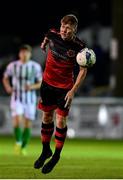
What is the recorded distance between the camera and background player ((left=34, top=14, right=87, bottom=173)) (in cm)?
1284

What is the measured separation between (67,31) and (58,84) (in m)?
0.82

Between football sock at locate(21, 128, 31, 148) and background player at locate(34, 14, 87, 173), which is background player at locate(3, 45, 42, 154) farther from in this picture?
background player at locate(34, 14, 87, 173)

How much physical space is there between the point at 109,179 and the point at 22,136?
20.5ft

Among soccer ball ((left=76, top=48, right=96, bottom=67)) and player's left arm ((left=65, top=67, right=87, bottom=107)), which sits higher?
soccer ball ((left=76, top=48, right=96, bottom=67))

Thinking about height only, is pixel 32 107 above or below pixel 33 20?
above

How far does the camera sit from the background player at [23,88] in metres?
18.5

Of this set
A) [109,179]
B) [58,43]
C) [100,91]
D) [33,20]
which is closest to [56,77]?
[58,43]

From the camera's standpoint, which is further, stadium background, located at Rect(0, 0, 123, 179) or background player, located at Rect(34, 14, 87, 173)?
stadium background, located at Rect(0, 0, 123, 179)

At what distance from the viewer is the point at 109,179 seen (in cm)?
1235

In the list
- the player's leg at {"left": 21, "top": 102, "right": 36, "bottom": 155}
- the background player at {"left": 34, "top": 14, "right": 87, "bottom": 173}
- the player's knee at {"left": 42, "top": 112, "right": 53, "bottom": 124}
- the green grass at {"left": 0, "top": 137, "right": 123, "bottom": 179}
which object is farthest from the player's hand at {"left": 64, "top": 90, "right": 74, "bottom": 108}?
the player's leg at {"left": 21, "top": 102, "right": 36, "bottom": 155}

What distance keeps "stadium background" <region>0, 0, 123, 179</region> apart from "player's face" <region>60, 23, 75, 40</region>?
1873mm

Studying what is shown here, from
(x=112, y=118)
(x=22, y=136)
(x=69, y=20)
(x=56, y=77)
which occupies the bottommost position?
(x=112, y=118)

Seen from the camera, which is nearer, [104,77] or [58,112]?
[58,112]

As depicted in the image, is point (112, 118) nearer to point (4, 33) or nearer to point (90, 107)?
point (90, 107)
